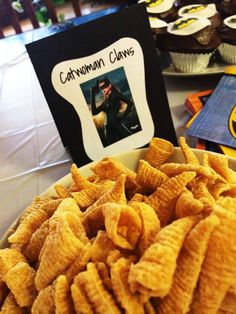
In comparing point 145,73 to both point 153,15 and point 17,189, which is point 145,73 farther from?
point 153,15

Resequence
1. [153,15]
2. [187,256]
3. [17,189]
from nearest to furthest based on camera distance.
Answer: [187,256] → [17,189] → [153,15]

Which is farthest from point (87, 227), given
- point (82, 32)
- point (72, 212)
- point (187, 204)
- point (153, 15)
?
point (153, 15)

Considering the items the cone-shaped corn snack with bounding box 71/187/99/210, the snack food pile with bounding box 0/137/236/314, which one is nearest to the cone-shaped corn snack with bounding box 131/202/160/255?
the snack food pile with bounding box 0/137/236/314

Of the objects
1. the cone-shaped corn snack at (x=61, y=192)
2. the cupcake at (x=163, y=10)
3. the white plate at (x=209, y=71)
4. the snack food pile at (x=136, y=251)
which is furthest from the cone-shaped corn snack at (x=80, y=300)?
the cupcake at (x=163, y=10)

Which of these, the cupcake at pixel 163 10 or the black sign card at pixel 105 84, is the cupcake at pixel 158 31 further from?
the black sign card at pixel 105 84

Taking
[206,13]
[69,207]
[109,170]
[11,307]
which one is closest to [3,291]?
[11,307]

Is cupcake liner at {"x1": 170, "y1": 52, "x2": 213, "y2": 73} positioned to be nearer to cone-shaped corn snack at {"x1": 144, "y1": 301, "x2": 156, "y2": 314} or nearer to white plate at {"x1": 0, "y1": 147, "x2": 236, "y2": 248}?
white plate at {"x1": 0, "y1": 147, "x2": 236, "y2": 248}

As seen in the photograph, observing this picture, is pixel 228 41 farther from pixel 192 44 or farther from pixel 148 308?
pixel 148 308
